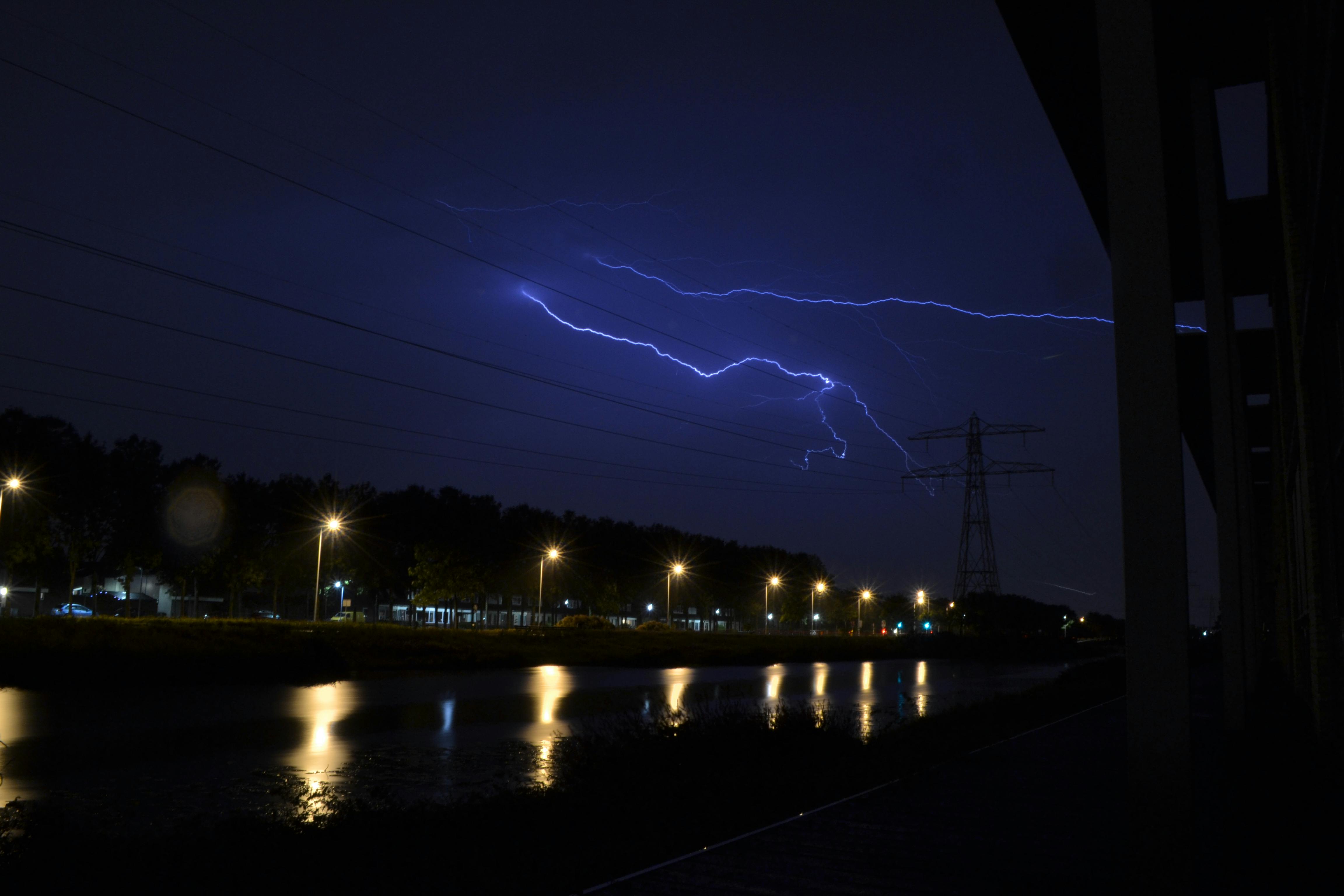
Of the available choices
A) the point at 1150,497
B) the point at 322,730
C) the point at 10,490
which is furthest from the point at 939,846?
the point at 10,490

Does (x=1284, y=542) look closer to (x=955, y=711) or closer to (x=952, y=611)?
(x=955, y=711)

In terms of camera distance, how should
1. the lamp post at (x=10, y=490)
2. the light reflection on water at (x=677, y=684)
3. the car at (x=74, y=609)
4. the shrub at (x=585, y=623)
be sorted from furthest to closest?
the car at (x=74, y=609), the shrub at (x=585, y=623), the lamp post at (x=10, y=490), the light reflection on water at (x=677, y=684)

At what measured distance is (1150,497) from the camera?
222 inches

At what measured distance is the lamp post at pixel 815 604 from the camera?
11488 cm

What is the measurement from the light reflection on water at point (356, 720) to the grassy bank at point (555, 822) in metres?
1.53

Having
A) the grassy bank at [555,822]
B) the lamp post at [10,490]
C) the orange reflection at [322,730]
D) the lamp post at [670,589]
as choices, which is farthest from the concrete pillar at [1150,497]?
the lamp post at [670,589]

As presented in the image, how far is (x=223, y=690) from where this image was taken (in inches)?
989

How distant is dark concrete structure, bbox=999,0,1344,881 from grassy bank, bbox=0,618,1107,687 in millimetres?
24831

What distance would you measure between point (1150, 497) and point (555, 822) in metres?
5.14

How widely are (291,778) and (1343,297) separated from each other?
12.1 m

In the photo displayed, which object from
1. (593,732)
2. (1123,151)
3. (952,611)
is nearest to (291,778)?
(593,732)

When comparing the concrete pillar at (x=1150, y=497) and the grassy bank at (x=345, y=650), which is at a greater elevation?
the concrete pillar at (x=1150, y=497)

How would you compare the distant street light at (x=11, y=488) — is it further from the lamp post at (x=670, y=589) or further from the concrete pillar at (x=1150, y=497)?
the concrete pillar at (x=1150, y=497)

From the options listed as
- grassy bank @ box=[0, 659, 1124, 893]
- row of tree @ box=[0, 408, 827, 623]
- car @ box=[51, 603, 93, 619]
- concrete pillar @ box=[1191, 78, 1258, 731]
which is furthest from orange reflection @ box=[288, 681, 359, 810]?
car @ box=[51, 603, 93, 619]
